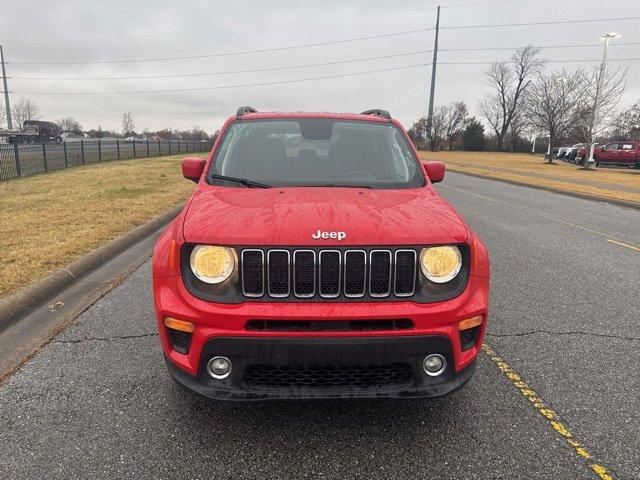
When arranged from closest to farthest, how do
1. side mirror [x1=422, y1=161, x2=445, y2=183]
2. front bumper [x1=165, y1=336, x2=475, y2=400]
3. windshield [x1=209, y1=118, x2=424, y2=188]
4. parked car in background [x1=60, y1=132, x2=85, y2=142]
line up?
front bumper [x1=165, y1=336, x2=475, y2=400], windshield [x1=209, y1=118, x2=424, y2=188], side mirror [x1=422, y1=161, x2=445, y2=183], parked car in background [x1=60, y1=132, x2=85, y2=142]

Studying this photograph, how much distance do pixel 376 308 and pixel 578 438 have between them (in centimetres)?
140

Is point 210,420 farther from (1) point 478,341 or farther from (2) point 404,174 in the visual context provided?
(2) point 404,174

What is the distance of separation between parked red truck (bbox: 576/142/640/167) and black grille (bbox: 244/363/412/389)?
37715 mm

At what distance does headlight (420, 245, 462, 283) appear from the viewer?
245cm

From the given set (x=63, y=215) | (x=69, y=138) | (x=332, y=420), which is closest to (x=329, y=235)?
(x=332, y=420)

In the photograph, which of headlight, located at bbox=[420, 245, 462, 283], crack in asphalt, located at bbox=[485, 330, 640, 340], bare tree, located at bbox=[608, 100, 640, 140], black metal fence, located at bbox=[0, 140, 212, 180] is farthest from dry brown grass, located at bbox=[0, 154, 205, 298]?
bare tree, located at bbox=[608, 100, 640, 140]

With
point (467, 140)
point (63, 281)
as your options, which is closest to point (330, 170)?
point (63, 281)

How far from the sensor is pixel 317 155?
12.2 feet

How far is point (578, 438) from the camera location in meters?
2.61

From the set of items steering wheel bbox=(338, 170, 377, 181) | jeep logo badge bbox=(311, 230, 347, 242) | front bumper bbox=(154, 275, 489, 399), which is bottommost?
front bumper bbox=(154, 275, 489, 399)

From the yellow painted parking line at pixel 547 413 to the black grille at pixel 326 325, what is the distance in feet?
3.80

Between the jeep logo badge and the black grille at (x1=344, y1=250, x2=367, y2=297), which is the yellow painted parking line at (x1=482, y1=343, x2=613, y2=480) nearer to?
the black grille at (x1=344, y1=250, x2=367, y2=297)

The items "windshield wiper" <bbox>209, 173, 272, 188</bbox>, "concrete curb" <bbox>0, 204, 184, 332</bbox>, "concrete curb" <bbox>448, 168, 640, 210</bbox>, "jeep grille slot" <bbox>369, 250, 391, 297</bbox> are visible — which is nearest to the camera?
"jeep grille slot" <bbox>369, 250, 391, 297</bbox>

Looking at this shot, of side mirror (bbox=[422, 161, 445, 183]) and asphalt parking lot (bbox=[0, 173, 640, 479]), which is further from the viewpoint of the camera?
side mirror (bbox=[422, 161, 445, 183])
